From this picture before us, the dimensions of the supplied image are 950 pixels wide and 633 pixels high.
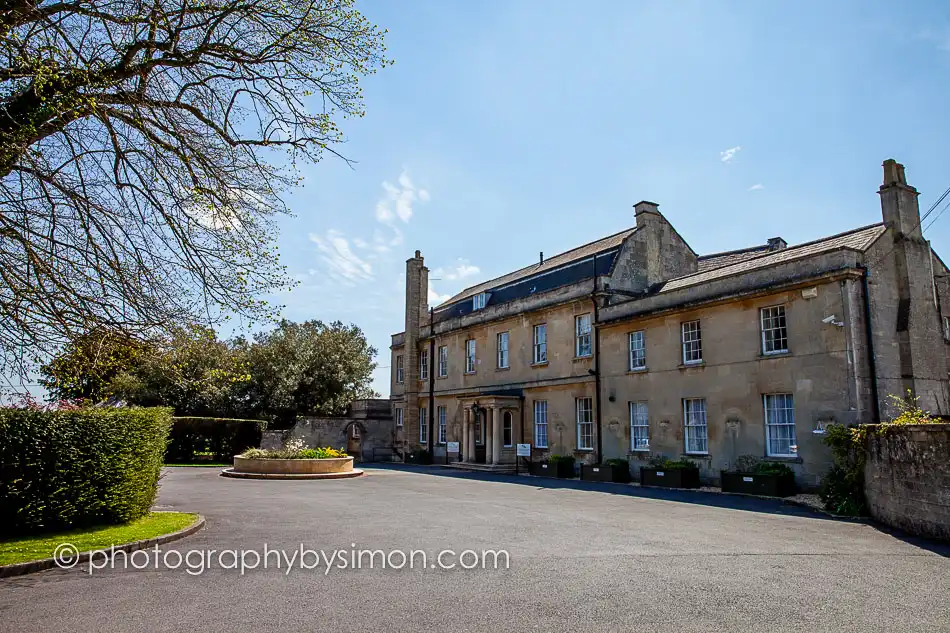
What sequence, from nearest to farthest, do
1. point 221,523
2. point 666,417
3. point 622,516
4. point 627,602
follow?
point 627,602, point 221,523, point 622,516, point 666,417

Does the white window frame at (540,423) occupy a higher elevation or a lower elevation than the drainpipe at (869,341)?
lower

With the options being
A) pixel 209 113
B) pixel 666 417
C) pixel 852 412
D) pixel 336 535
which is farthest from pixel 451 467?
pixel 209 113

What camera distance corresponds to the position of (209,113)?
10.7 meters

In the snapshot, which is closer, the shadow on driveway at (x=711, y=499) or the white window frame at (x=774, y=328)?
the shadow on driveway at (x=711, y=499)

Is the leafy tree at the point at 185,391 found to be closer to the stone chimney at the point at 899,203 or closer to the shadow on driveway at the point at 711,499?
the shadow on driveway at the point at 711,499

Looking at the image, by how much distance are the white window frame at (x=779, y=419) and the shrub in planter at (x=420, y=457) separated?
1996 cm

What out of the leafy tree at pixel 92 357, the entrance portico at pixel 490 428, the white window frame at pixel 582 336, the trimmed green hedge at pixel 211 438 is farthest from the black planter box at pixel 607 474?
the trimmed green hedge at pixel 211 438

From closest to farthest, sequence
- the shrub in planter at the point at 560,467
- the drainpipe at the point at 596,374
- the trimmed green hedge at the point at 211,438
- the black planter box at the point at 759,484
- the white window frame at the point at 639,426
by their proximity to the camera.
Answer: the black planter box at the point at 759,484
the white window frame at the point at 639,426
the drainpipe at the point at 596,374
the shrub in planter at the point at 560,467
the trimmed green hedge at the point at 211,438

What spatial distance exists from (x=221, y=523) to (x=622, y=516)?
25.4ft

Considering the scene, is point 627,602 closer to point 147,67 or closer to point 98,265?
point 98,265

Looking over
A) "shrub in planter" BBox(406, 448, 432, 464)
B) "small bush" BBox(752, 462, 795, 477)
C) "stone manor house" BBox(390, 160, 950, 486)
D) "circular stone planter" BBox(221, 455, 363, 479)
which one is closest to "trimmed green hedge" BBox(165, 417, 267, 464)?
"shrub in planter" BBox(406, 448, 432, 464)

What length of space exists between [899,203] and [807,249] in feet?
8.98

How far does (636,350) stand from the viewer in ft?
81.6

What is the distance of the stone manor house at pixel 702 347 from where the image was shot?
60.3 ft
